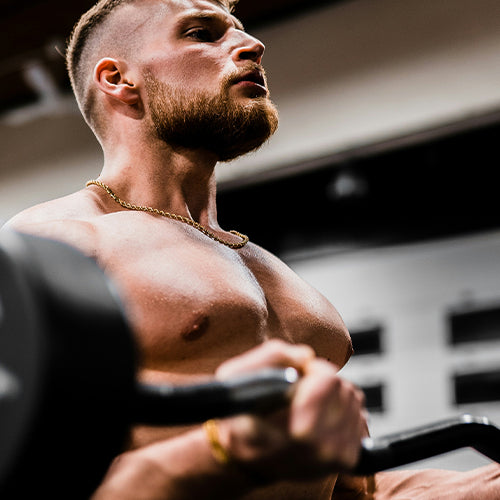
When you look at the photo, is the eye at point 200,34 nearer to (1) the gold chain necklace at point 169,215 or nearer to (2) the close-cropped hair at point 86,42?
(2) the close-cropped hair at point 86,42

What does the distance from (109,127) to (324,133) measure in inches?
72.9

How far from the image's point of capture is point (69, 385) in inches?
20.1

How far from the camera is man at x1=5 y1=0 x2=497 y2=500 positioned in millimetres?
589

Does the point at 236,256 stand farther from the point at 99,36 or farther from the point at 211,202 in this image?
the point at 99,36

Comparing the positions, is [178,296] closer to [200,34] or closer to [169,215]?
[169,215]

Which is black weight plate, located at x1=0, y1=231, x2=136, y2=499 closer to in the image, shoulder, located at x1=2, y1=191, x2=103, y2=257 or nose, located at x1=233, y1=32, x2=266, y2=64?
shoulder, located at x1=2, y1=191, x2=103, y2=257

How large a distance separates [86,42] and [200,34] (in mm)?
239

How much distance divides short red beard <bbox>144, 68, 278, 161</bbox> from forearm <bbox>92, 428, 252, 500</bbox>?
0.62 m

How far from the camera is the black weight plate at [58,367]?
0.51m

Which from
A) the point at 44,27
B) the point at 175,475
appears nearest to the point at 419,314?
the point at 44,27

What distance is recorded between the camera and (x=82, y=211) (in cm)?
104

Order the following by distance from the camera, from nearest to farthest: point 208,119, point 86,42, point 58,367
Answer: point 58,367
point 208,119
point 86,42

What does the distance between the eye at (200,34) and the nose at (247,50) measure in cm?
5

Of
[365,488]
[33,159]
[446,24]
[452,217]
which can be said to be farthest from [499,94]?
[33,159]
